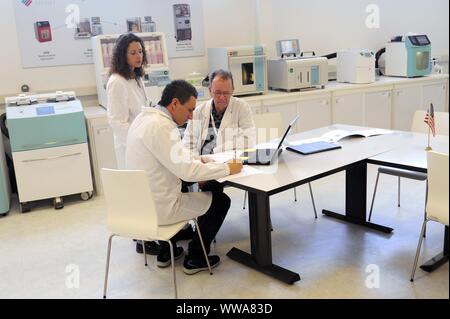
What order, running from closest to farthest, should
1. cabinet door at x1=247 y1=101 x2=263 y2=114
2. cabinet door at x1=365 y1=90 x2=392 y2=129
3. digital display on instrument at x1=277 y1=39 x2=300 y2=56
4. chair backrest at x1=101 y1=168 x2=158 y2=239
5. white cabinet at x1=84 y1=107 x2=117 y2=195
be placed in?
chair backrest at x1=101 y1=168 x2=158 y2=239
white cabinet at x1=84 y1=107 x2=117 y2=195
cabinet door at x1=247 y1=101 x2=263 y2=114
digital display on instrument at x1=277 y1=39 x2=300 y2=56
cabinet door at x1=365 y1=90 x2=392 y2=129

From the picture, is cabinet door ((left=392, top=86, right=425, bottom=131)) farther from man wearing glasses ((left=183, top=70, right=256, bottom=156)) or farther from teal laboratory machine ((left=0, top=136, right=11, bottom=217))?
teal laboratory machine ((left=0, top=136, right=11, bottom=217))

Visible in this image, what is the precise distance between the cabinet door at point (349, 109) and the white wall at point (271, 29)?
0.98 meters

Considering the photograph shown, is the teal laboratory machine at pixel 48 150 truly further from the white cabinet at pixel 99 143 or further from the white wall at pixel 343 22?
the white wall at pixel 343 22

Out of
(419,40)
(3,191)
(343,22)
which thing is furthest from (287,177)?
(343,22)

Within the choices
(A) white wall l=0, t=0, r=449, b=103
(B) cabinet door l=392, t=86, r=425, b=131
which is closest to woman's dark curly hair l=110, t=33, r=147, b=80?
(A) white wall l=0, t=0, r=449, b=103

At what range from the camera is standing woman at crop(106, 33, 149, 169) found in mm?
3150

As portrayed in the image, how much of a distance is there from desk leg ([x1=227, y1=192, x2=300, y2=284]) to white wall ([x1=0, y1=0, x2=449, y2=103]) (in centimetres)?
267

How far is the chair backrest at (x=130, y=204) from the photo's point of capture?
7.20ft

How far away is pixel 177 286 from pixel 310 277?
0.73 m

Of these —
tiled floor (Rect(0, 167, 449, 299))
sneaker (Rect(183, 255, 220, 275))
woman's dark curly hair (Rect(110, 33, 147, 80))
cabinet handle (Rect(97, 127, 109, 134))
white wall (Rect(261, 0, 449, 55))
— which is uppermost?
white wall (Rect(261, 0, 449, 55))

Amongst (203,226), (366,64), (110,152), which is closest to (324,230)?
(203,226)

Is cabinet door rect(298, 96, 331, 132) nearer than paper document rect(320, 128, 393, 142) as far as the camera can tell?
No

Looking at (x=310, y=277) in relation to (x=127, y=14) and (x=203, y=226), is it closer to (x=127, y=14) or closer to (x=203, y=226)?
(x=203, y=226)

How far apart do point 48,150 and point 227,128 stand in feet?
5.30
